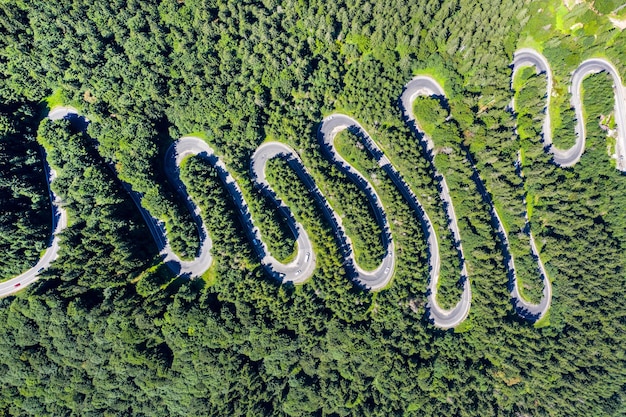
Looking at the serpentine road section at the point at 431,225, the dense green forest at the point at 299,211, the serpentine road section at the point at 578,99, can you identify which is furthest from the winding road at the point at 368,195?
the dense green forest at the point at 299,211

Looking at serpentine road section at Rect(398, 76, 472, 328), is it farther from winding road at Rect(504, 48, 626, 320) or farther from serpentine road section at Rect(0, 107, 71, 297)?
serpentine road section at Rect(0, 107, 71, 297)

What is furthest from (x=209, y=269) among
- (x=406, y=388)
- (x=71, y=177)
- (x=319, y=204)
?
(x=406, y=388)

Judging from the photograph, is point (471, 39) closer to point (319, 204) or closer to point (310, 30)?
point (310, 30)

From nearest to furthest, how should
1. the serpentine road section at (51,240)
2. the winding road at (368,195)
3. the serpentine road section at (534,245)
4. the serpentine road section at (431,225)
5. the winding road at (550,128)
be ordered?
the serpentine road section at (51,240), the winding road at (368,195), the winding road at (550,128), the serpentine road section at (534,245), the serpentine road section at (431,225)

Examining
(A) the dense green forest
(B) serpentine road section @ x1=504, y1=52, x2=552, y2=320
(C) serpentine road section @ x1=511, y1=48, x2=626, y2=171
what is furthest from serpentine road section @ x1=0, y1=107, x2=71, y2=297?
(C) serpentine road section @ x1=511, y1=48, x2=626, y2=171

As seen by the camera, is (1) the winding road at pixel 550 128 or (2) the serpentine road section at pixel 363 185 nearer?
(1) the winding road at pixel 550 128

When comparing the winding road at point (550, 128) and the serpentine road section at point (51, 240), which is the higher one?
the winding road at point (550, 128)

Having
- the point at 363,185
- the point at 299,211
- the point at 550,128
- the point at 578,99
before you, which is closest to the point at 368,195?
the point at 363,185

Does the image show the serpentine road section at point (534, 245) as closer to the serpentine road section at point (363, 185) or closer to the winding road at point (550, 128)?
the winding road at point (550, 128)
